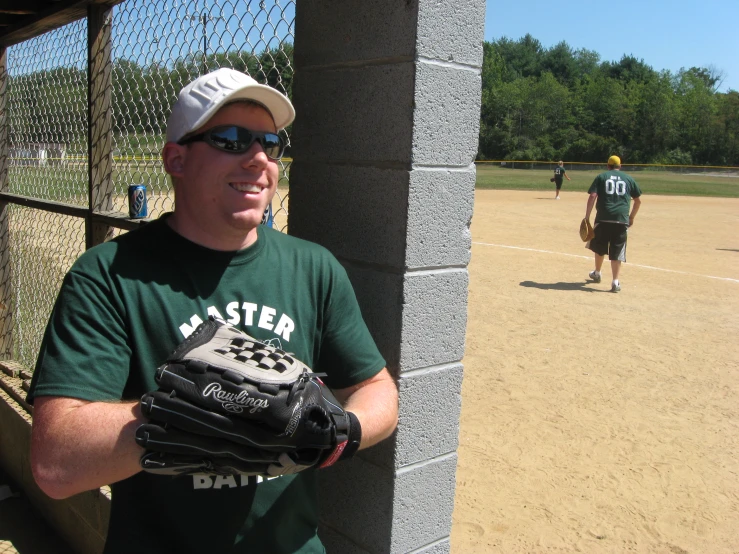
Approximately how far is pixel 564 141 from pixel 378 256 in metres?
87.3

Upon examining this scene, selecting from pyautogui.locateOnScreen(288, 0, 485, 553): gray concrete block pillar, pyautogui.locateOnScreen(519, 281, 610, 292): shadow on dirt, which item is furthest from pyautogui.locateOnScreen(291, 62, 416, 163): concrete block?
pyautogui.locateOnScreen(519, 281, 610, 292): shadow on dirt

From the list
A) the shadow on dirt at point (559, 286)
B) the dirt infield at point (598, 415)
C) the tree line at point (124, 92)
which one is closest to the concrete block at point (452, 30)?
the tree line at point (124, 92)

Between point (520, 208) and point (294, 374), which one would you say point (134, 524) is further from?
point (520, 208)

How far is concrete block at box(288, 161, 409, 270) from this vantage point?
7.30 ft

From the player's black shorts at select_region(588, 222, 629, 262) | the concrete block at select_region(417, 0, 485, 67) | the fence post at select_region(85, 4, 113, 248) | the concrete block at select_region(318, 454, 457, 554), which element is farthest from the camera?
the player's black shorts at select_region(588, 222, 629, 262)

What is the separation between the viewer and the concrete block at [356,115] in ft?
7.14

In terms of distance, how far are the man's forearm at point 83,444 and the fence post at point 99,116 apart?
205 cm

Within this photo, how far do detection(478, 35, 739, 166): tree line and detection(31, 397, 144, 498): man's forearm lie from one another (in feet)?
249

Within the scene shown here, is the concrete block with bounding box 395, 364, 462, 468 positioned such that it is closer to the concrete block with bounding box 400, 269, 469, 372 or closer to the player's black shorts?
the concrete block with bounding box 400, 269, 469, 372

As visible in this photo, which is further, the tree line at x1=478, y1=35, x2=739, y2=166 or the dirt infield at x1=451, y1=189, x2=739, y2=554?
the tree line at x1=478, y1=35, x2=739, y2=166

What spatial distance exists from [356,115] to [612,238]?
388 inches

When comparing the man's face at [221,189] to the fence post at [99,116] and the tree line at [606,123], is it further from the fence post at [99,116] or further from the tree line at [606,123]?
the tree line at [606,123]

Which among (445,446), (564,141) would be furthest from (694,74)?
(445,446)

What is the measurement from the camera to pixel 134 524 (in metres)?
1.82
